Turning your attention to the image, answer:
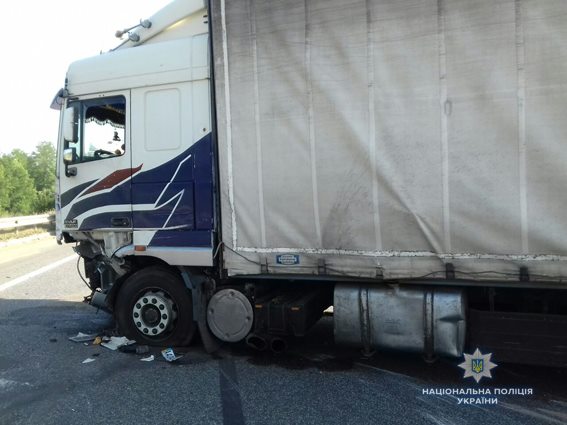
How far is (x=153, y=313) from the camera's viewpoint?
16.7 feet

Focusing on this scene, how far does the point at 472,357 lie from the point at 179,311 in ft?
9.66

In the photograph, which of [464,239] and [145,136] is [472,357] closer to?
[464,239]

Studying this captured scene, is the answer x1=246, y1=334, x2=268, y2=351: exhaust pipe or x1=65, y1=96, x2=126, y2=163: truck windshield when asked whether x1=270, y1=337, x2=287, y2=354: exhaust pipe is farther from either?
x1=65, y1=96, x2=126, y2=163: truck windshield

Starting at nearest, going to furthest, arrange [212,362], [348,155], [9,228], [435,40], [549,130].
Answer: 1. [549,130]
2. [435,40]
3. [348,155]
4. [212,362]
5. [9,228]

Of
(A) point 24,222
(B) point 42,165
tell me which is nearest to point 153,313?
(A) point 24,222

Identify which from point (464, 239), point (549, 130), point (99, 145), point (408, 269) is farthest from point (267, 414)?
point (99, 145)

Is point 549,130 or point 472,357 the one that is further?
point 472,357

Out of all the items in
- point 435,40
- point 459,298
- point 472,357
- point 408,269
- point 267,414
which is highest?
point 435,40

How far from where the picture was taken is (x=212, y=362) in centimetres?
482

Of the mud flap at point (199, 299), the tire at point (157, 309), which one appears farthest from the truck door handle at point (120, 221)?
the mud flap at point (199, 299)

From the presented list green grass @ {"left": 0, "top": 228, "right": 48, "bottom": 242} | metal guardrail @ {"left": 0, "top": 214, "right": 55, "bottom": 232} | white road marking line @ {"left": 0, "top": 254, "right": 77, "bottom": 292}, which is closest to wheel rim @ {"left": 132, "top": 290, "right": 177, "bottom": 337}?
white road marking line @ {"left": 0, "top": 254, "right": 77, "bottom": 292}

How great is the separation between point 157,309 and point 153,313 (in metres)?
0.06

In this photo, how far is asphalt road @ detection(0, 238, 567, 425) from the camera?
3.64 meters

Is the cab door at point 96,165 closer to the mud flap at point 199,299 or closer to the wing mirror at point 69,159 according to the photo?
the wing mirror at point 69,159
